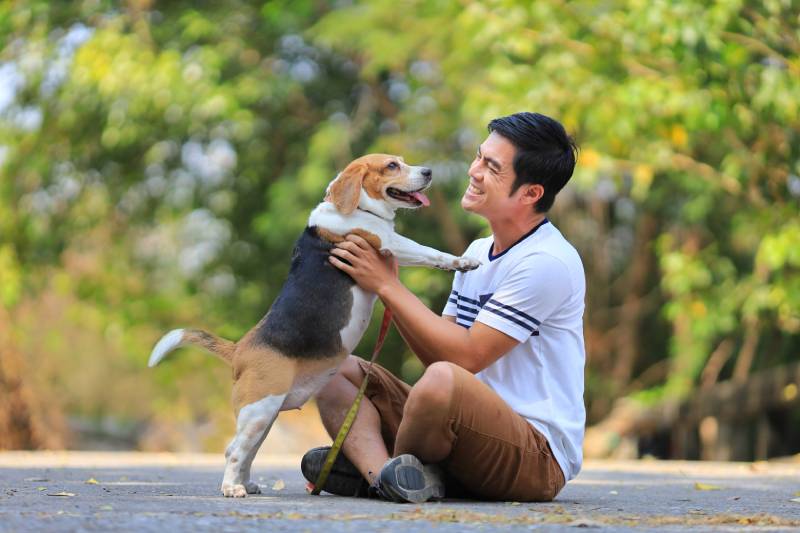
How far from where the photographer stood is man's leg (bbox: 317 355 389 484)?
13.5 ft

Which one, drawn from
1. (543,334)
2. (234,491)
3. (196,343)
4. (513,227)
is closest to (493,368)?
(543,334)

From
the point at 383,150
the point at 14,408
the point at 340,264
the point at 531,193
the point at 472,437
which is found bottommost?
the point at 14,408

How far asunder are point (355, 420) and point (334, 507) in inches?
22.7

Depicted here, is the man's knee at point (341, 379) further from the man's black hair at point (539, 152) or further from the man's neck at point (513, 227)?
the man's black hair at point (539, 152)

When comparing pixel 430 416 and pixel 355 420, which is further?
pixel 355 420

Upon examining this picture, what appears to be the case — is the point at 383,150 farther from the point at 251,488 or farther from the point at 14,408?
the point at 251,488

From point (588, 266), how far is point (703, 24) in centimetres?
679

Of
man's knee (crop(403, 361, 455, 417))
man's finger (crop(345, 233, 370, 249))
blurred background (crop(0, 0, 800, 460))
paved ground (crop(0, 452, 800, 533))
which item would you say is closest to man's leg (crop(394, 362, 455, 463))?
man's knee (crop(403, 361, 455, 417))

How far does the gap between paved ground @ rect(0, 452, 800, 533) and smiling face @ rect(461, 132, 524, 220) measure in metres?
1.06

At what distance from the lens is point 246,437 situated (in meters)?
4.05

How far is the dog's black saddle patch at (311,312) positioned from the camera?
4.12 metres

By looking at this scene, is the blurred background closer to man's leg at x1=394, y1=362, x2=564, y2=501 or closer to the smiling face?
the smiling face

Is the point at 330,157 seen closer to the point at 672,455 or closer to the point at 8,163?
the point at 8,163

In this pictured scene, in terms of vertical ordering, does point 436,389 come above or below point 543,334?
below
